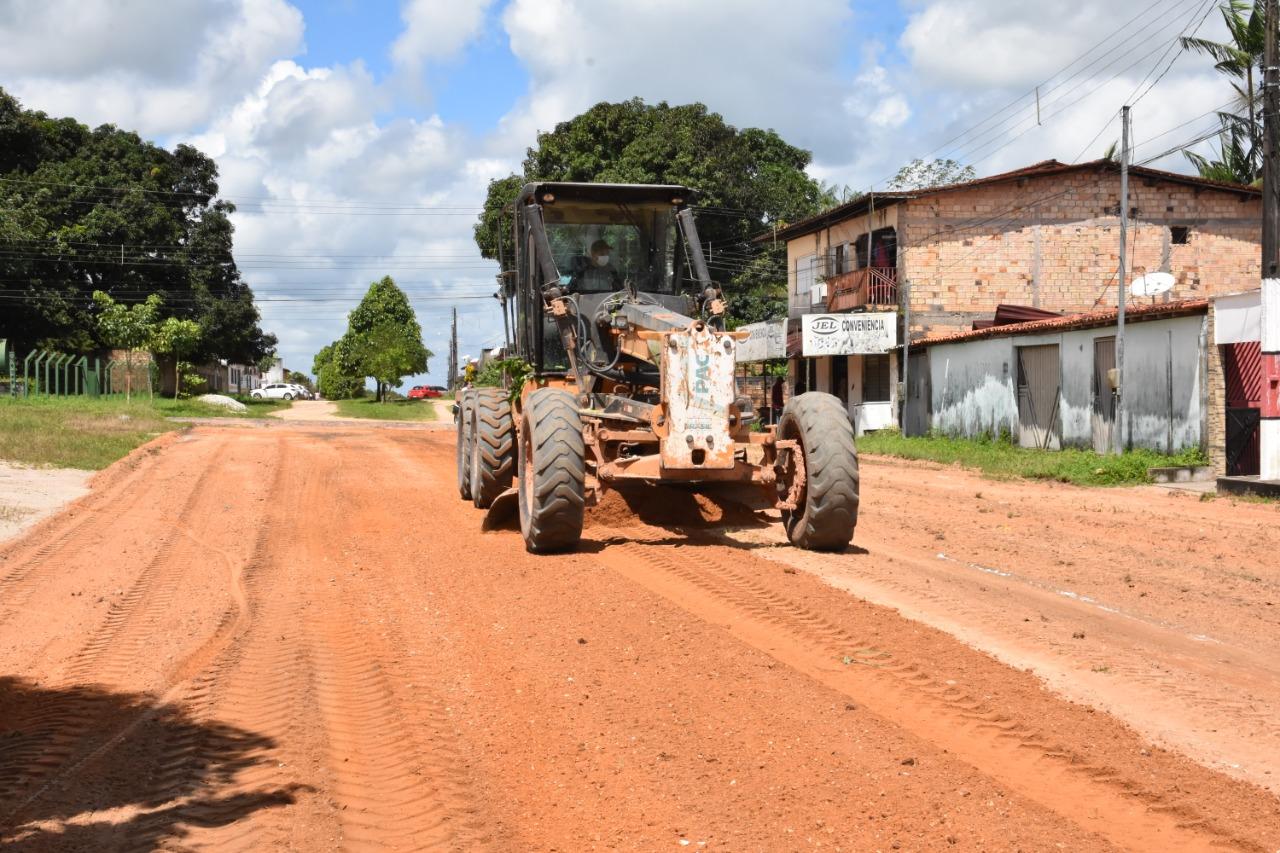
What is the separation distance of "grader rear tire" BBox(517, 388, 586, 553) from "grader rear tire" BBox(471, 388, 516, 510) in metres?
2.53

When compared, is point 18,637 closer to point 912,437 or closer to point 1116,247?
point 912,437

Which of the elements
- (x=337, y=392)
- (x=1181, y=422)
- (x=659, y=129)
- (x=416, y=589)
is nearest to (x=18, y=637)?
(x=416, y=589)

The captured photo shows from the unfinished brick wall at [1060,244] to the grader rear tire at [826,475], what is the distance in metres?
24.6

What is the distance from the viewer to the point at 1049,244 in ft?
110

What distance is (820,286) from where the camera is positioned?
38750mm

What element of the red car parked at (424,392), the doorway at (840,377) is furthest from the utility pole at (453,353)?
the doorway at (840,377)

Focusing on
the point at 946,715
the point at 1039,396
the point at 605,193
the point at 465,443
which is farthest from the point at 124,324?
the point at 946,715

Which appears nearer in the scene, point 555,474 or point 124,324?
point 555,474

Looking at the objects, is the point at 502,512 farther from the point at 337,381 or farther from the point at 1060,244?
the point at 337,381

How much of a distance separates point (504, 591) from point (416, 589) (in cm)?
75

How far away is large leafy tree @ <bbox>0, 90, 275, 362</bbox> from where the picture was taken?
164 feet

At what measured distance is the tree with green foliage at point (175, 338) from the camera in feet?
175

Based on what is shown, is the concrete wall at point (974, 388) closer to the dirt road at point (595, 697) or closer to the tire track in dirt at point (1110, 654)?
the dirt road at point (595, 697)

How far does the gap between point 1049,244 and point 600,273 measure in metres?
24.9
